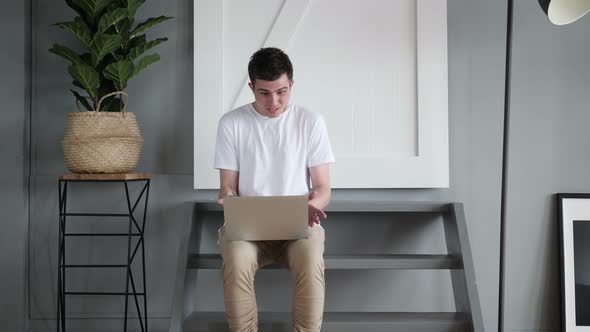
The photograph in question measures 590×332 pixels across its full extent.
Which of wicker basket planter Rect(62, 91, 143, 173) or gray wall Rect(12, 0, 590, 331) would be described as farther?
gray wall Rect(12, 0, 590, 331)

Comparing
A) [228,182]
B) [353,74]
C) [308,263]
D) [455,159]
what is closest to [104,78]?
[228,182]

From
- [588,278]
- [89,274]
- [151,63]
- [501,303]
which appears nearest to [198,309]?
[89,274]

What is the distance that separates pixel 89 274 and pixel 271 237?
1377 millimetres

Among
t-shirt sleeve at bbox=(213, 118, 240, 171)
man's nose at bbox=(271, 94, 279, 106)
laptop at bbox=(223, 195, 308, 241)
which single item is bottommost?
laptop at bbox=(223, 195, 308, 241)

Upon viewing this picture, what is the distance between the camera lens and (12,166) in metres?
3.41

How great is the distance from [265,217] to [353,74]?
121 centimetres

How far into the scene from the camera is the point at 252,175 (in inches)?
114

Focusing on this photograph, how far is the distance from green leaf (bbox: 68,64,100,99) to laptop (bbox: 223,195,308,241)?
3.54ft

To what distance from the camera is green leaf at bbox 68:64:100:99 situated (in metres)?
3.08

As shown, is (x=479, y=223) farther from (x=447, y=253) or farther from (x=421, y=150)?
(x=421, y=150)

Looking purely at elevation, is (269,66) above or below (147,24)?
below

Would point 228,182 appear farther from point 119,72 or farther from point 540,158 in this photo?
point 540,158

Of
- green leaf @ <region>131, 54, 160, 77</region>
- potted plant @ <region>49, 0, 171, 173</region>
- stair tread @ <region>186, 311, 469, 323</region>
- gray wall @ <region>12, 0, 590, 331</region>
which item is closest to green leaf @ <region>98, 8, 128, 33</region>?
potted plant @ <region>49, 0, 171, 173</region>

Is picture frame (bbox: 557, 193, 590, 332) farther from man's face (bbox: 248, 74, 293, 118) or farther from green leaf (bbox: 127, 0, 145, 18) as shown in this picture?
green leaf (bbox: 127, 0, 145, 18)
